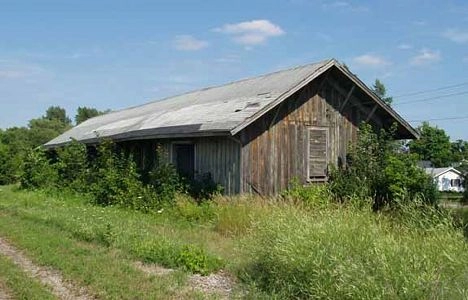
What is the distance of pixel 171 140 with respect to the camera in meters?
20.6

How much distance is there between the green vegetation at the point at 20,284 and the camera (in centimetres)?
779

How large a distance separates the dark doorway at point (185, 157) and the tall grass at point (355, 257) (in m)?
11.6

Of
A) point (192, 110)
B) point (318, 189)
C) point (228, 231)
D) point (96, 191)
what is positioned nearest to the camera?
point (228, 231)

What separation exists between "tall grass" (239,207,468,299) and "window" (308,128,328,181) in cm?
982


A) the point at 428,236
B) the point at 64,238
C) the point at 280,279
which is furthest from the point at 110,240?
the point at 428,236

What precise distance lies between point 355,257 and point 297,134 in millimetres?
11800

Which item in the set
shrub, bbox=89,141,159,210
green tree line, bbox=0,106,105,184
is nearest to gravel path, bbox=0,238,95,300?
shrub, bbox=89,141,159,210

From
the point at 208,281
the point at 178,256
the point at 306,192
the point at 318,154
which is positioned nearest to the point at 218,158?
the point at 306,192

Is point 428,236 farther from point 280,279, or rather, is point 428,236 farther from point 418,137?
point 418,137

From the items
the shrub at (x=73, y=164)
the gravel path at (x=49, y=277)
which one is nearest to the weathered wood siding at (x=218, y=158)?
the shrub at (x=73, y=164)

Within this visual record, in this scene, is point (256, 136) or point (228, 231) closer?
point (228, 231)

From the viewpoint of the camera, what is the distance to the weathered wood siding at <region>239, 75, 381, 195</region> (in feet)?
56.6

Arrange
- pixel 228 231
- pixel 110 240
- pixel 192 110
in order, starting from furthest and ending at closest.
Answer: pixel 192 110 → pixel 228 231 → pixel 110 240

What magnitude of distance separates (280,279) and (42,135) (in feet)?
220
